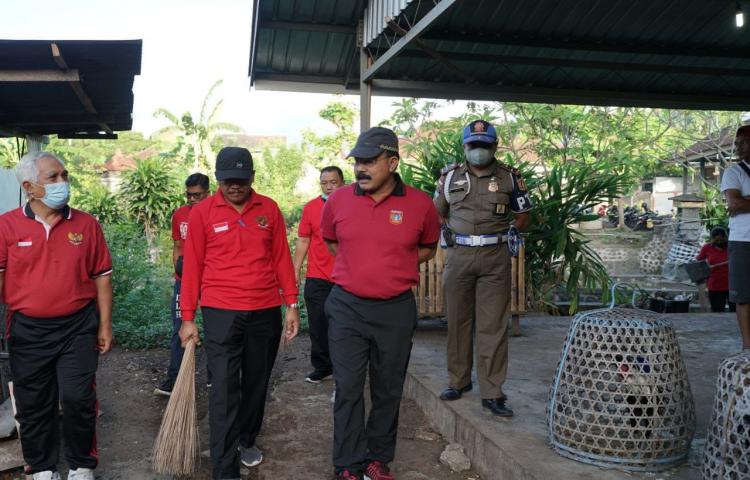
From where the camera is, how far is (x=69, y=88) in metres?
5.67

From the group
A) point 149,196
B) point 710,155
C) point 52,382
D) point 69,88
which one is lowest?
point 52,382

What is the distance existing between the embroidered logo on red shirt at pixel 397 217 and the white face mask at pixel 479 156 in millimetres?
998

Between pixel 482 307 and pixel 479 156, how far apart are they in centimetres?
99

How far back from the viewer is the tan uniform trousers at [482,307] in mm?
4516

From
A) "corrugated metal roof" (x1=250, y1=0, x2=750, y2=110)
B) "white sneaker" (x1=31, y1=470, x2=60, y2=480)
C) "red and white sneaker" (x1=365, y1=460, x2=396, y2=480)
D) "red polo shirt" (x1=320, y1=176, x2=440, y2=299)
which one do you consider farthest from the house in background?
"white sneaker" (x1=31, y1=470, x2=60, y2=480)

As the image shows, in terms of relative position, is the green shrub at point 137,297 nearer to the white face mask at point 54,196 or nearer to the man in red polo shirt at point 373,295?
the white face mask at point 54,196

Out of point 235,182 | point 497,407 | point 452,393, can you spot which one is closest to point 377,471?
point 497,407

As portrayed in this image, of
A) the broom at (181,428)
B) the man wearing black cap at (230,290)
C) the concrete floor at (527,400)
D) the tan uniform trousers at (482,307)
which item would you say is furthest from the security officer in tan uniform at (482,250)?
the broom at (181,428)

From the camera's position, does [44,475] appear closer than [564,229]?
Yes

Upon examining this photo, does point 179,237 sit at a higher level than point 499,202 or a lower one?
lower

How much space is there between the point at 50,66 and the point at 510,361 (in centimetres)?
423

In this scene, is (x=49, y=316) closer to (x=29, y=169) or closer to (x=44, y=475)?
(x=29, y=169)

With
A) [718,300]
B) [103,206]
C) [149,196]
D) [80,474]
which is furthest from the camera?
[103,206]

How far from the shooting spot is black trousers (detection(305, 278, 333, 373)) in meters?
5.97
